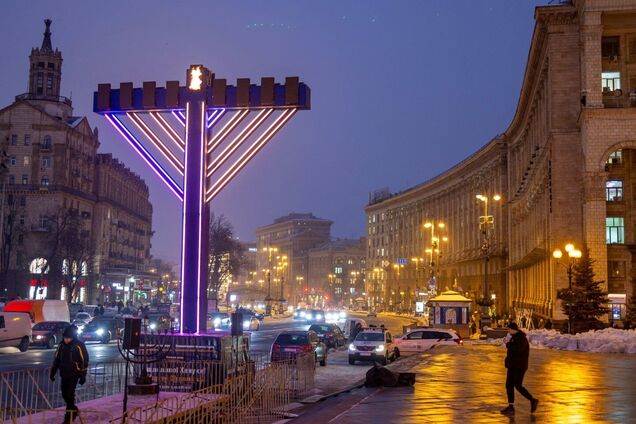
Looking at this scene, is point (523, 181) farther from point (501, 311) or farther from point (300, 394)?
point (300, 394)

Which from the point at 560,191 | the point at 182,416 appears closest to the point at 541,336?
the point at 560,191

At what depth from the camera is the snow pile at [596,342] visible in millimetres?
33188

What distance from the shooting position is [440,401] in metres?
17.4

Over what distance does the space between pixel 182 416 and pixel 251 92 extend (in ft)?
40.9

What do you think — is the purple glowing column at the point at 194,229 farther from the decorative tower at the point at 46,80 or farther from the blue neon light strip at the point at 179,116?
the decorative tower at the point at 46,80

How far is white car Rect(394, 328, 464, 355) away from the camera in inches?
1464

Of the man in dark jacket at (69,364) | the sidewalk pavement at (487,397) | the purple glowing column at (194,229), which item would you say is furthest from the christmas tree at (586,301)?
the man in dark jacket at (69,364)

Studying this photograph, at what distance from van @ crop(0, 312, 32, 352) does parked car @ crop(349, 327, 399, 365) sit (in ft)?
54.0

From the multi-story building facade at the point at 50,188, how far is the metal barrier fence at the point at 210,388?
206ft

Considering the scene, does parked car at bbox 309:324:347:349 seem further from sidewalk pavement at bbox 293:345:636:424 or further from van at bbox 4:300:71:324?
van at bbox 4:300:71:324

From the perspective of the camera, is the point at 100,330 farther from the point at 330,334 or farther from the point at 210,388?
the point at 210,388

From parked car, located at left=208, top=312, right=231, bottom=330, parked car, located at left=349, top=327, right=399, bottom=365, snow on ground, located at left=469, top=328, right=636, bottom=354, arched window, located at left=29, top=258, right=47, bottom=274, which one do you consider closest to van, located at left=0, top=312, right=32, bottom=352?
parked car, located at left=208, top=312, right=231, bottom=330

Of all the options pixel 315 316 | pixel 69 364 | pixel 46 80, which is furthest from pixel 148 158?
pixel 46 80

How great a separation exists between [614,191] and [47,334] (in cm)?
3770
